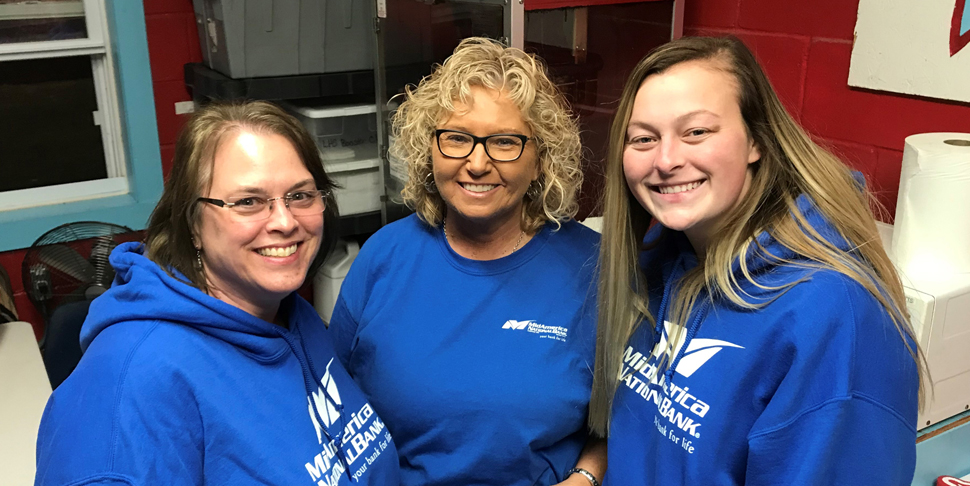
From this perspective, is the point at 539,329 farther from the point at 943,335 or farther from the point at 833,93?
the point at 833,93

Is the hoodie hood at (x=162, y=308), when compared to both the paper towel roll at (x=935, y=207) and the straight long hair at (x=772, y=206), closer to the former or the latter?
the straight long hair at (x=772, y=206)

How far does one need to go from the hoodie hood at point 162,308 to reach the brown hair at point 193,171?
0.15 ft

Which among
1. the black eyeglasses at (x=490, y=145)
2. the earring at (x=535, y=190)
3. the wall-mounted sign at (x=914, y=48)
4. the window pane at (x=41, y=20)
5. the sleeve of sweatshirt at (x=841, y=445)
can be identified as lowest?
the sleeve of sweatshirt at (x=841, y=445)

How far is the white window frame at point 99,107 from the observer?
2.71 m

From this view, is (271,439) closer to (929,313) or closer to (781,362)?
(781,362)

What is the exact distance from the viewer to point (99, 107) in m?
2.87

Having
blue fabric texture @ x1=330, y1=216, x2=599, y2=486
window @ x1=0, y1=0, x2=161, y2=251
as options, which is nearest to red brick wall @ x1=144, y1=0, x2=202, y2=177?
window @ x1=0, y1=0, x2=161, y2=251

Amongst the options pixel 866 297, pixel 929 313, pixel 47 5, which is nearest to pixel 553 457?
pixel 866 297

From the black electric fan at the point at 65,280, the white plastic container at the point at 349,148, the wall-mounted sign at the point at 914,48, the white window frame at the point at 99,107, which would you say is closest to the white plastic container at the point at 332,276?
the white plastic container at the point at 349,148

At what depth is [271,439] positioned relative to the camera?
3.65 feet

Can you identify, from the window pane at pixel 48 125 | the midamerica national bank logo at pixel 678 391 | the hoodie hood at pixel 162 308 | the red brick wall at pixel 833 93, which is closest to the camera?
the hoodie hood at pixel 162 308

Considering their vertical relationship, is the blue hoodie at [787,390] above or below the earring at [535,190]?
below

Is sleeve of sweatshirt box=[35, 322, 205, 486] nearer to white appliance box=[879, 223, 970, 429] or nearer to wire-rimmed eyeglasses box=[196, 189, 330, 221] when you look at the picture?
wire-rimmed eyeglasses box=[196, 189, 330, 221]

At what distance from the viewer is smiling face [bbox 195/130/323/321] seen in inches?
44.3
